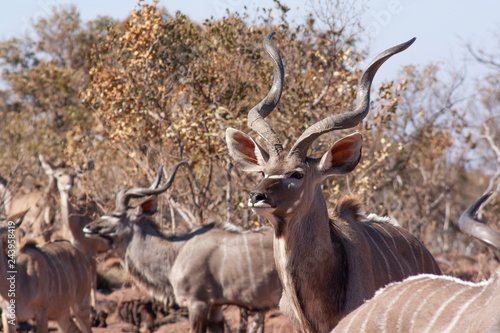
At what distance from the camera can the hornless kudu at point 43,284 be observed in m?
5.18

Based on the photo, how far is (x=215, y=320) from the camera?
5.23 meters

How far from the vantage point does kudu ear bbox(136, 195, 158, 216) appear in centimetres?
556

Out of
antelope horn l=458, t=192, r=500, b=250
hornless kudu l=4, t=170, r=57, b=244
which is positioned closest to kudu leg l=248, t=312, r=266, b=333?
hornless kudu l=4, t=170, r=57, b=244

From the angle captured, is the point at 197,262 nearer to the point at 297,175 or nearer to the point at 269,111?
the point at 269,111

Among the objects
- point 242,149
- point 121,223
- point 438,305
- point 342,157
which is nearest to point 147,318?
point 121,223

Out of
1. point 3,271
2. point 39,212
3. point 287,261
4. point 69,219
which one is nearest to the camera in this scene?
point 287,261

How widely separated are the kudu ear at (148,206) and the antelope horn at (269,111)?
8.09 ft

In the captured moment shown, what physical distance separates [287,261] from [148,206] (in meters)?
3.03

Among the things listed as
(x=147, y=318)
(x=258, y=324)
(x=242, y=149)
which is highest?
(x=242, y=149)

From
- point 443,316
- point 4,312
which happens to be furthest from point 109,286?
point 443,316

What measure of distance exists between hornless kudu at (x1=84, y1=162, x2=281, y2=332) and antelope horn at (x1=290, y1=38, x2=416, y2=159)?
2.25 metres

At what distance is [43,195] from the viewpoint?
8.55 metres

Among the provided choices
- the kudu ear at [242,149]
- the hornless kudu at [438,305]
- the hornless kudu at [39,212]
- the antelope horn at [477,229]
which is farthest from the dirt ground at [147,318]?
the antelope horn at [477,229]

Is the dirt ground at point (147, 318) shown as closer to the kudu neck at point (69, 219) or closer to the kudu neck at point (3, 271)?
the kudu neck at point (69, 219)
